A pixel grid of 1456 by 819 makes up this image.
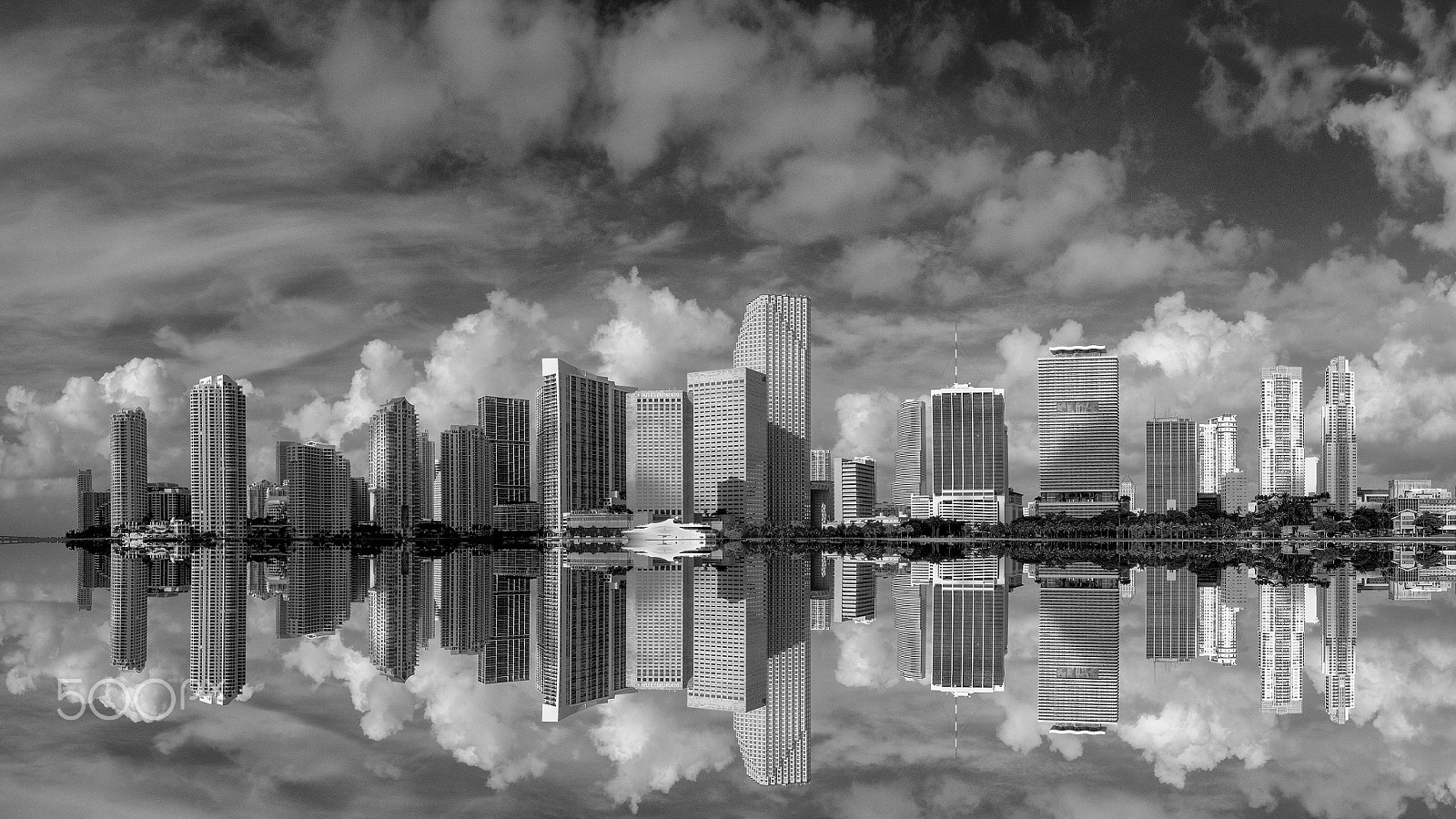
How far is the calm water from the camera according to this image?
44.7ft

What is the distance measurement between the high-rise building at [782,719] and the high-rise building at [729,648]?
25cm

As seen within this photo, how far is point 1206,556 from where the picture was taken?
100 m

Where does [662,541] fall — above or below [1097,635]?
below

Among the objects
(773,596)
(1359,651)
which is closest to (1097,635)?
(1359,651)

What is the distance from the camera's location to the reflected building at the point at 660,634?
23.2 m

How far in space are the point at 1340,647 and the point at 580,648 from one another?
1820 centimetres

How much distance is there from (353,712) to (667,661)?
842 cm

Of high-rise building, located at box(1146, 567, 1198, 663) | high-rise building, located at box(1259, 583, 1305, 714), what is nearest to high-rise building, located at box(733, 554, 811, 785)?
high-rise building, located at box(1259, 583, 1305, 714)

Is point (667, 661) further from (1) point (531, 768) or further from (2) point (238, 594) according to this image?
(2) point (238, 594)

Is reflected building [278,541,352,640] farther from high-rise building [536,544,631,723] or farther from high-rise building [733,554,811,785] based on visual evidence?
high-rise building [733,554,811,785]

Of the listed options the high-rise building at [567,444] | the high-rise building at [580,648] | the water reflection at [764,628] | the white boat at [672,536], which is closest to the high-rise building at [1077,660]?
the water reflection at [764,628]

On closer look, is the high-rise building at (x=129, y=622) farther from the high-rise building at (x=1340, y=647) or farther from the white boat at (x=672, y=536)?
the white boat at (x=672, y=536)

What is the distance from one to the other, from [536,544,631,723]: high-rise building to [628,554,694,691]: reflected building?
340 millimetres

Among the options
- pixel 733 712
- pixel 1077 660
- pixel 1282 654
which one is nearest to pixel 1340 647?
pixel 1282 654
